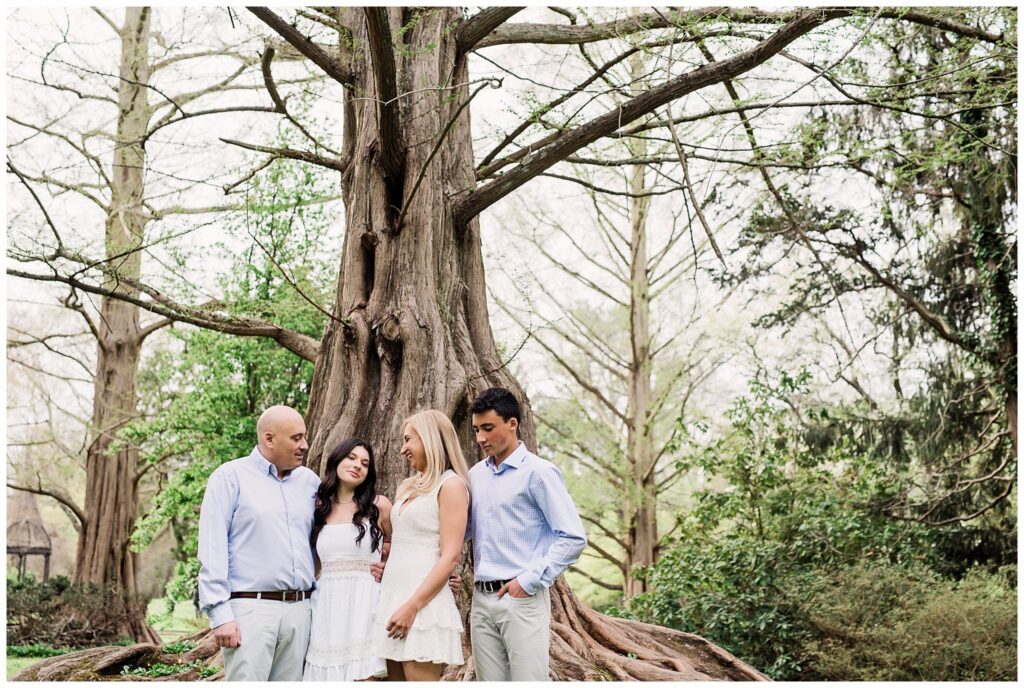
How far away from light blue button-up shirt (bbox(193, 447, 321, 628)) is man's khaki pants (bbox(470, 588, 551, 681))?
26.8 inches

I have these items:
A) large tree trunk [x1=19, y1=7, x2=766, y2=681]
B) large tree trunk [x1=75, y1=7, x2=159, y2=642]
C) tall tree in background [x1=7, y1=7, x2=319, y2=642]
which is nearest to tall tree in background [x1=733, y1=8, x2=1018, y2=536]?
large tree trunk [x1=19, y1=7, x2=766, y2=681]

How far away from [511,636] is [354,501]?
831 mm

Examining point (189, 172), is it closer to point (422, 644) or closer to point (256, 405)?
point (256, 405)

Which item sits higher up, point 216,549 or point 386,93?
point 386,93

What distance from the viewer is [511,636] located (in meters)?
3.53

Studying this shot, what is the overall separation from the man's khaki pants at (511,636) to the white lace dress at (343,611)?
391 millimetres

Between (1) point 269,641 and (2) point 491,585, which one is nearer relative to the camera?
(1) point 269,641

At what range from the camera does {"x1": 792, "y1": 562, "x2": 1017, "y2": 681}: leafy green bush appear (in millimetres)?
7652

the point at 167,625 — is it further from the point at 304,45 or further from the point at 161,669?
the point at 304,45

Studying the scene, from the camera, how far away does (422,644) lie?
3.47 metres

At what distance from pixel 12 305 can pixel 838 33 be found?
46.0 feet

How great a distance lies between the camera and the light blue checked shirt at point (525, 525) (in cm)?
352

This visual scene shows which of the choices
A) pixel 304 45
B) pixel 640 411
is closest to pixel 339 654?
pixel 304 45

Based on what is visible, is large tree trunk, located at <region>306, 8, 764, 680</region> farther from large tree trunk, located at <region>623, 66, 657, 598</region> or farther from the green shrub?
large tree trunk, located at <region>623, 66, 657, 598</region>
